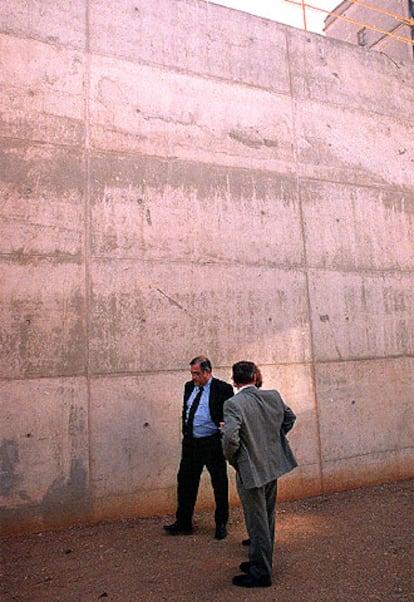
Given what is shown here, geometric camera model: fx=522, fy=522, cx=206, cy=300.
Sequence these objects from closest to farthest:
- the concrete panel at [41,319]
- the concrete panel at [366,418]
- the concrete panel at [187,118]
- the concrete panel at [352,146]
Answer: the concrete panel at [41,319] → the concrete panel at [187,118] → the concrete panel at [366,418] → the concrete panel at [352,146]

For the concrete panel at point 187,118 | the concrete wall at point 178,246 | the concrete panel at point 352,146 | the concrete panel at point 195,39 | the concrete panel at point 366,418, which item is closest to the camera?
the concrete wall at point 178,246

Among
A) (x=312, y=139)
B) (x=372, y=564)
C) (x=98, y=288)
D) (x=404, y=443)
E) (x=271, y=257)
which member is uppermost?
(x=312, y=139)

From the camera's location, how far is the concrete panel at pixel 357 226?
6109mm

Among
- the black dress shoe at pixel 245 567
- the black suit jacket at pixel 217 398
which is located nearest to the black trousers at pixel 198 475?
the black suit jacket at pixel 217 398

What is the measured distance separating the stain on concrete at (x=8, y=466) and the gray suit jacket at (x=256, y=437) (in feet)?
6.72

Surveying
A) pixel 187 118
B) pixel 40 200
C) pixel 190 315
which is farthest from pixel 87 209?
pixel 187 118

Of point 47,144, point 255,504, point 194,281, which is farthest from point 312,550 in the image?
point 47,144

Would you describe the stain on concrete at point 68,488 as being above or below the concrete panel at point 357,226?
below

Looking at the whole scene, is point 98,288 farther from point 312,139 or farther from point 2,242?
point 312,139

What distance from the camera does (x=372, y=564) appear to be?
3.67m

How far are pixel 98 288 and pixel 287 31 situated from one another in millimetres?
4065

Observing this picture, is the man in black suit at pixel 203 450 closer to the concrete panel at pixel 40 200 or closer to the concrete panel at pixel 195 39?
the concrete panel at pixel 40 200

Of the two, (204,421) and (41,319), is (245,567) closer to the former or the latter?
(204,421)

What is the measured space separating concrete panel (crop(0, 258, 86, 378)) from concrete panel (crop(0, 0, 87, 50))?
2.27 metres
